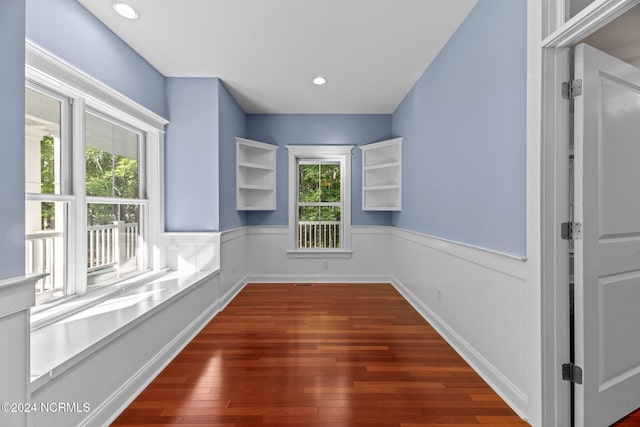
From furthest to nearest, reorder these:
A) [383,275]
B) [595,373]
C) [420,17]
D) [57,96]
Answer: [383,275] → [420,17] → [57,96] → [595,373]

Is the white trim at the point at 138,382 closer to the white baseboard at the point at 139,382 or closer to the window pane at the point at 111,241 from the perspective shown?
the white baseboard at the point at 139,382

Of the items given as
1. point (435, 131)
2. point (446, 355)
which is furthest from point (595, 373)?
point (435, 131)

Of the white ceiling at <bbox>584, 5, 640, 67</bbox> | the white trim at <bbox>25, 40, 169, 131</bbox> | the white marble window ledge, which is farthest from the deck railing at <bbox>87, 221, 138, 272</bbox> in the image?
the white ceiling at <bbox>584, 5, 640, 67</bbox>

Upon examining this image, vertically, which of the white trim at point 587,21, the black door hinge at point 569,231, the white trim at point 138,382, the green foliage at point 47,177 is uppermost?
the white trim at point 587,21

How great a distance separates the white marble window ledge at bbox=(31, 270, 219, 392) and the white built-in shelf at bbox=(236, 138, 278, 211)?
211cm

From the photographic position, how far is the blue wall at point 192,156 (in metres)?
3.55

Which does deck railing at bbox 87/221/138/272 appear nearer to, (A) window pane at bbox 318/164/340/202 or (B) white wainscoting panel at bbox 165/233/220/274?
(B) white wainscoting panel at bbox 165/233/220/274

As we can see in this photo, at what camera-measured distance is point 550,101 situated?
160 centimetres

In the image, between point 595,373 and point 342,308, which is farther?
point 342,308

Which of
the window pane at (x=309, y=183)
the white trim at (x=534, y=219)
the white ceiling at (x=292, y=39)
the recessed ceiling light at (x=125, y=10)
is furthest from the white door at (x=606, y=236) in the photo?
the window pane at (x=309, y=183)

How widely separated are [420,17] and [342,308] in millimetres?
2924

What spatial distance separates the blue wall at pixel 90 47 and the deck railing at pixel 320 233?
2745 mm

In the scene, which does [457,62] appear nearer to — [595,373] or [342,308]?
[595,373]

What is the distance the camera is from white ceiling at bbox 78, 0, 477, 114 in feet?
7.66
